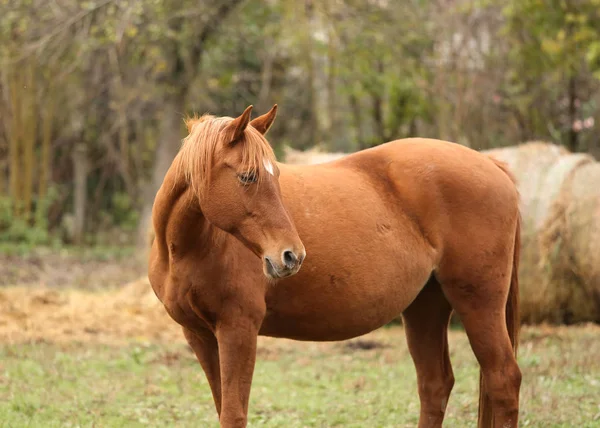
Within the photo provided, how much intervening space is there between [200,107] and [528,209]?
9590 millimetres

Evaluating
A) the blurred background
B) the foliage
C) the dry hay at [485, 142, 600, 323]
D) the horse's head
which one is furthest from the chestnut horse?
the foliage

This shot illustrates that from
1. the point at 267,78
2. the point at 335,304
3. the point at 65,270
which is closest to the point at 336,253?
the point at 335,304

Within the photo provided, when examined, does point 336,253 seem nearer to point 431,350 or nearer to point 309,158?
point 431,350

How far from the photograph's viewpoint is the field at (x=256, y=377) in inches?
200

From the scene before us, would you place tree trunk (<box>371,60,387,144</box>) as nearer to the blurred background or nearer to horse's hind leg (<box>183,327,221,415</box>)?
the blurred background

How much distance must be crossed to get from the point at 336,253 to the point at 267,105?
1275 cm

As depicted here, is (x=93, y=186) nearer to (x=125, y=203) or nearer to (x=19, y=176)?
(x=125, y=203)

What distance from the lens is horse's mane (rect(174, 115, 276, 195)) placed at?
3.23 m

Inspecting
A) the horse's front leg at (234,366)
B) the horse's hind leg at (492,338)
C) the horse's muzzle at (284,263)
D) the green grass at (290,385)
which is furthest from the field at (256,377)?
the horse's muzzle at (284,263)

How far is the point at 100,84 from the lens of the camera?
1609cm

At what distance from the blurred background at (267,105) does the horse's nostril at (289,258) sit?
291 centimetres

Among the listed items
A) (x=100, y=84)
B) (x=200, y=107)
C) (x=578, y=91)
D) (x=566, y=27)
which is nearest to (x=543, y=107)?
(x=578, y=91)

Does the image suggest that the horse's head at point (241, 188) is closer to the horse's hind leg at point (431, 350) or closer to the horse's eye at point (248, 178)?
the horse's eye at point (248, 178)

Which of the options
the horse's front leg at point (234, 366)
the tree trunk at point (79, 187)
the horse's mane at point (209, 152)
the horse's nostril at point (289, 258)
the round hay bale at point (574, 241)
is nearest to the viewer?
the horse's nostril at point (289, 258)
